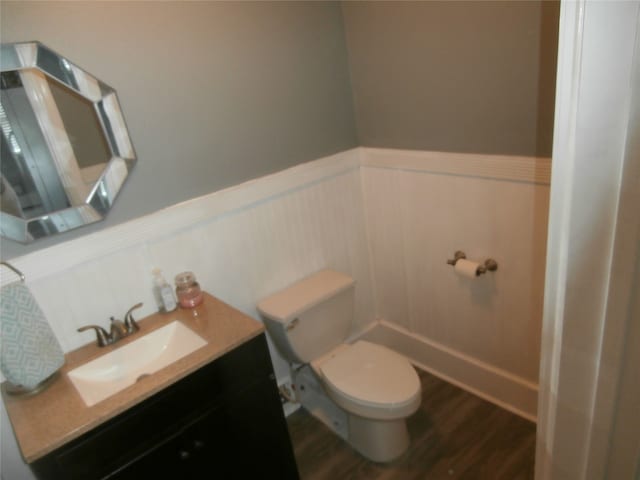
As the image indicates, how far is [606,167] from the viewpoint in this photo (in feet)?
1.53

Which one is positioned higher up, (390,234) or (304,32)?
(304,32)

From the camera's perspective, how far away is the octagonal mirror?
1272 mm

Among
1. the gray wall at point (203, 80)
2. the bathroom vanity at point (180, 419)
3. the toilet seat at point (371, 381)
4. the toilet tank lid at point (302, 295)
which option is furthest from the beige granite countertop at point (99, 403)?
the toilet seat at point (371, 381)

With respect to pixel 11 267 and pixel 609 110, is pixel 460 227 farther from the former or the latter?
pixel 11 267

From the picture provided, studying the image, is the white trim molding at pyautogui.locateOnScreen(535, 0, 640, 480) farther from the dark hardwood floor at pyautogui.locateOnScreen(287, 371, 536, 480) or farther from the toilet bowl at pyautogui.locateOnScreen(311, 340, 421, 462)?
the dark hardwood floor at pyautogui.locateOnScreen(287, 371, 536, 480)

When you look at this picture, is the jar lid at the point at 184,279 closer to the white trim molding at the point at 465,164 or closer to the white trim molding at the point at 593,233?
the white trim molding at the point at 465,164

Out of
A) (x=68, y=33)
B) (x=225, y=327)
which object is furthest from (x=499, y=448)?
(x=68, y=33)

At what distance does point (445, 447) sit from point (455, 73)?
63.2 inches

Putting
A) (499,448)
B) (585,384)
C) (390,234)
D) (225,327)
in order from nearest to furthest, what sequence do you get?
(585,384) < (225,327) < (499,448) < (390,234)

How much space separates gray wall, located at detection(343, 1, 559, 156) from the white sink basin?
1283 millimetres

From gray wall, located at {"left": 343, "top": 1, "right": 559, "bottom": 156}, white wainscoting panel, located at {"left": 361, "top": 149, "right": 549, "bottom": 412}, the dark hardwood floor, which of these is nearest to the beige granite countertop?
the dark hardwood floor

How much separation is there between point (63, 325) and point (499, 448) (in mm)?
1826

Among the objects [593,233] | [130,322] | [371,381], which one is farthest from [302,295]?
[593,233]

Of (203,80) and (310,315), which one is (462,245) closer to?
(310,315)
